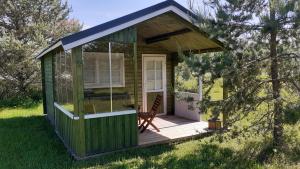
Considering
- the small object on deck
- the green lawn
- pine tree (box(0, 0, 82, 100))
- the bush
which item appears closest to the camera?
the bush

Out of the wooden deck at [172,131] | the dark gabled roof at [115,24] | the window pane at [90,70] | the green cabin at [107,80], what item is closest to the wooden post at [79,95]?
the green cabin at [107,80]

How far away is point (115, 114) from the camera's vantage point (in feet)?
16.5

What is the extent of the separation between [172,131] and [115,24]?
3.19 meters

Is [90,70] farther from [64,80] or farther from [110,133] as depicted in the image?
[110,133]

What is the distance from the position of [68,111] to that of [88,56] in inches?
50.6

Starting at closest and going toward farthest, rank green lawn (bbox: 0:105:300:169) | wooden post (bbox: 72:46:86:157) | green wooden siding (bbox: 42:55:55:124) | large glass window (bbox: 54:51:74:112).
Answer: green lawn (bbox: 0:105:300:169)
wooden post (bbox: 72:46:86:157)
large glass window (bbox: 54:51:74:112)
green wooden siding (bbox: 42:55:55:124)

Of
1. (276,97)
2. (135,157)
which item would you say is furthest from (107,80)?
(276,97)

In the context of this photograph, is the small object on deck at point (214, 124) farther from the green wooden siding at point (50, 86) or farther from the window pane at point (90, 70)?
the green wooden siding at point (50, 86)

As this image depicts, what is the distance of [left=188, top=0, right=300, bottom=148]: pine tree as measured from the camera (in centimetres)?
421

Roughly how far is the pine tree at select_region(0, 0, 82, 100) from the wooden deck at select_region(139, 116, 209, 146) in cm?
896

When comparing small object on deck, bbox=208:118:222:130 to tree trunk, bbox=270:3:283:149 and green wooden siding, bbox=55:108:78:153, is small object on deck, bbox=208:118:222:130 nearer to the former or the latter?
tree trunk, bbox=270:3:283:149

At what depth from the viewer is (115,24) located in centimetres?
471

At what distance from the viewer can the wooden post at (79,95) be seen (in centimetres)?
452

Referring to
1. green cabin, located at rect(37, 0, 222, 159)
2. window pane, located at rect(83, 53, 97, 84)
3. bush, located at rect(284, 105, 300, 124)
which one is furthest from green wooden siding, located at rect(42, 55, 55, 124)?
bush, located at rect(284, 105, 300, 124)
